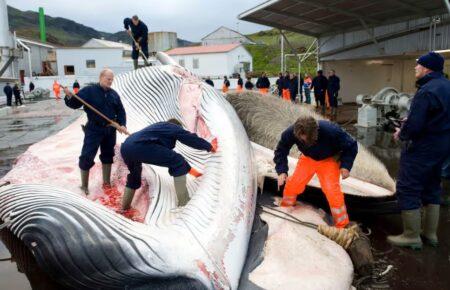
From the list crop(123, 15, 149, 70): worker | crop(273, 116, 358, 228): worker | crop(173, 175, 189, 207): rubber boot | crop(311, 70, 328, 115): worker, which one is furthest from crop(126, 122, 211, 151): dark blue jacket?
crop(311, 70, 328, 115): worker

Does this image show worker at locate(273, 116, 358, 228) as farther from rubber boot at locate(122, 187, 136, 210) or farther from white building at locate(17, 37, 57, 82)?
A: white building at locate(17, 37, 57, 82)

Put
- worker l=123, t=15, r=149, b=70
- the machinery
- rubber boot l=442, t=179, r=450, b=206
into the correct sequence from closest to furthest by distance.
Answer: rubber boot l=442, t=179, r=450, b=206, worker l=123, t=15, r=149, b=70, the machinery

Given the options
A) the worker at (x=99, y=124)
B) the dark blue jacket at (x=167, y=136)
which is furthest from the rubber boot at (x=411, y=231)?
the worker at (x=99, y=124)

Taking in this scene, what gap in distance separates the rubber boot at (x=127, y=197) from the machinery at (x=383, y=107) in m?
9.15

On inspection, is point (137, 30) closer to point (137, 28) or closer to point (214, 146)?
point (137, 28)

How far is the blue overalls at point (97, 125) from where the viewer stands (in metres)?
5.18

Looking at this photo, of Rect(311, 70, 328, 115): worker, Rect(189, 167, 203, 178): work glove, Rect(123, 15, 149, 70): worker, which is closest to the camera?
Rect(189, 167, 203, 178): work glove

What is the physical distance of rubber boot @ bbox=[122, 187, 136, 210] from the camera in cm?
466

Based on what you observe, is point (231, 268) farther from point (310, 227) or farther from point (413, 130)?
point (413, 130)

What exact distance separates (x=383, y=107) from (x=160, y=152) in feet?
35.1

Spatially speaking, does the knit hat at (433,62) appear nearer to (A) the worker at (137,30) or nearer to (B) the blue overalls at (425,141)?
(B) the blue overalls at (425,141)

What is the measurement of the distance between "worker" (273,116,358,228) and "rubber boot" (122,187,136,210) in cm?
164

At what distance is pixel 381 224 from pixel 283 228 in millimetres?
1701

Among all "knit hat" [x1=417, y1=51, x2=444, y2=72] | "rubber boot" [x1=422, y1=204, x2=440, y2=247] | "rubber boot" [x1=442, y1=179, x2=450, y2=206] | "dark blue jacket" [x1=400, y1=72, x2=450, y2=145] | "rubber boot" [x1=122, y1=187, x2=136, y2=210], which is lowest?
"rubber boot" [x1=442, y1=179, x2=450, y2=206]
